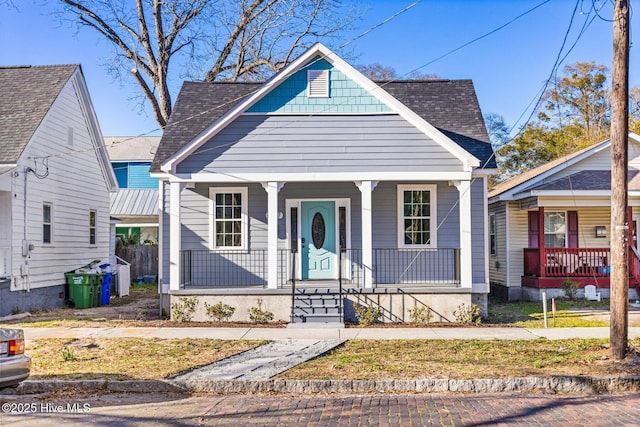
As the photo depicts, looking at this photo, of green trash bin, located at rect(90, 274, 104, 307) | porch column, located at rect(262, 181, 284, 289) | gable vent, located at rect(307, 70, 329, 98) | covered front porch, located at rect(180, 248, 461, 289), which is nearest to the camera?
porch column, located at rect(262, 181, 284, 289)

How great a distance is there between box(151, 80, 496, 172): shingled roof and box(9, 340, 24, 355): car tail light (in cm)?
898

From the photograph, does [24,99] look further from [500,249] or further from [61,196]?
[500,249]

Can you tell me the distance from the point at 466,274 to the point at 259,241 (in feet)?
17.5

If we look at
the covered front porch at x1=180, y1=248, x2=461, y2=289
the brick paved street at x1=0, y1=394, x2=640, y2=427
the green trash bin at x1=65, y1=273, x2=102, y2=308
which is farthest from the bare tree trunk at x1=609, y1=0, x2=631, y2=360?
the green trash bin at x1=65, y1=273, x2=102, y2=308

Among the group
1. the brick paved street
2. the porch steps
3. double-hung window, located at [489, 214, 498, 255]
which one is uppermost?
double-hung window, located at [489, 214, 498, 255]

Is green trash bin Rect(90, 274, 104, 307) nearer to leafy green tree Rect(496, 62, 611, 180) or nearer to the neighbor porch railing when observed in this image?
the neighbor porch railing

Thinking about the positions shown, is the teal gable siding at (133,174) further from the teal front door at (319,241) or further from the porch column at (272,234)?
the porch column at (272,234)

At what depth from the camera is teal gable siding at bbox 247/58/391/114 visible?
607 inches

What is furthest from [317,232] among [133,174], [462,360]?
[133,174]

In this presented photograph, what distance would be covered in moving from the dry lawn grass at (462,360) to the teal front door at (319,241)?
17.0 ft

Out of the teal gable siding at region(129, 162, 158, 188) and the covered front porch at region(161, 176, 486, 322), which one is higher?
the teal gable siding at region(129, 162, 158, 188)

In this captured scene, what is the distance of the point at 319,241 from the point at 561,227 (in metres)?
8.90

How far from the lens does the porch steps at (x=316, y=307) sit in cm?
1427

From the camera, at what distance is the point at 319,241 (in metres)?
16.8
